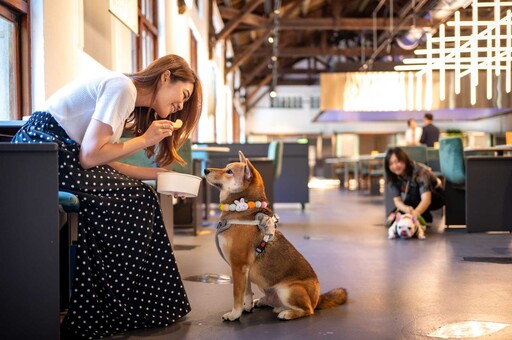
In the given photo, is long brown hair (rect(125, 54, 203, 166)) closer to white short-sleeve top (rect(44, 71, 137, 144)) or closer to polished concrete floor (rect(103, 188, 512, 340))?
white short-sleeve top (rect(44, 71, 137, 144))

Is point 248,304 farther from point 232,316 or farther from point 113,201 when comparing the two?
point 113,201

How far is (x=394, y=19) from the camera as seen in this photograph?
17.5 meters

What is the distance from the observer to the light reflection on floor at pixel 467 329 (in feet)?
8.21

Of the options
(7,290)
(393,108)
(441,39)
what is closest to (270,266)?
(7,290)

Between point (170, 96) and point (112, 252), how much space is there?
67cm

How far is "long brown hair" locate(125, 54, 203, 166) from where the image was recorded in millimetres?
2676

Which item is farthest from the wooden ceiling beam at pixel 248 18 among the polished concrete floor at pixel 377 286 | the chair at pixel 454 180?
the polished concrete floor at pixel 377 286

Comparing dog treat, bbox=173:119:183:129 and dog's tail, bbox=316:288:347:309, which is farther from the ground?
dog treat, bbox=173:119:183:129

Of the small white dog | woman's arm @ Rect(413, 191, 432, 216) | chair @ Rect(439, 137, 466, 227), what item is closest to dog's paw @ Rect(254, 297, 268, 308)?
the small white dog

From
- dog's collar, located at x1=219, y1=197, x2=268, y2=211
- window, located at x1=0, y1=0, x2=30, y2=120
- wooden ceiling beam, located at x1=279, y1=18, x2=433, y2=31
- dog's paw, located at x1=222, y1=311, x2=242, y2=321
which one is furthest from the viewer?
wooden ceiling beam, located at x1=279, y1=18, x2=433, y2=31

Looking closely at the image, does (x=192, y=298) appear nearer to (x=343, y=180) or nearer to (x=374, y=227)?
(x=374, y=227)

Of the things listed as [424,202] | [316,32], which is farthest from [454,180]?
[316,32]

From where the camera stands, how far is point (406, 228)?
5.96m

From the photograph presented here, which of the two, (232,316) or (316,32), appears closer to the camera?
→ (232,316)
